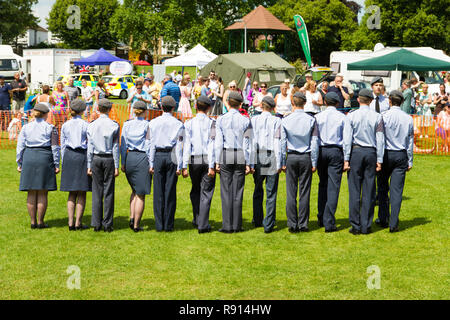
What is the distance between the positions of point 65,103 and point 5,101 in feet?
14.7

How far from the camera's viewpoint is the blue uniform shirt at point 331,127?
9.05 m

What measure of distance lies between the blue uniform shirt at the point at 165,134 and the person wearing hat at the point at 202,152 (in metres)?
0.11

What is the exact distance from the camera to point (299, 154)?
9.09 meters

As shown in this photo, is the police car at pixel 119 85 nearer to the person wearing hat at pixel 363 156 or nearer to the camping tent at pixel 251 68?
the camping tent at pixel 251 68

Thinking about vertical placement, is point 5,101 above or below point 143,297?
above

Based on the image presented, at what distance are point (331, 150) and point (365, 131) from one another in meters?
0.56

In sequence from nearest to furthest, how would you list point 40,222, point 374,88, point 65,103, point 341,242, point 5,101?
1. point 341,242
2. point 40,222
3. point 374,88
4. point 65,103
5. point 5,101

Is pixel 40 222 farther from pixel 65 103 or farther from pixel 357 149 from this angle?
pixel 65 103

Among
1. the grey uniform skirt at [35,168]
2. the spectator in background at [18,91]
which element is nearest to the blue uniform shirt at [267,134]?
the grey uniform skirt at [35,168]

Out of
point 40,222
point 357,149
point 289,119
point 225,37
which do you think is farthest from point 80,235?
point 225,37

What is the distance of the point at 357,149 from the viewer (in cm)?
912
